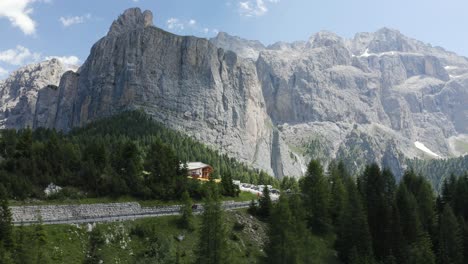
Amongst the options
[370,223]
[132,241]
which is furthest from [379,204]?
[132,241]

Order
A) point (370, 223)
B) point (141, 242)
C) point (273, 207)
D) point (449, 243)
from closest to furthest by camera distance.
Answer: point (141, 242)
point (273, 207)
point (449, 243)
point (370, 223)

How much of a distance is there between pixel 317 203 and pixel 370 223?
9929 millimetres

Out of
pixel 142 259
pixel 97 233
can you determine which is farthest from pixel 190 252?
pixel 97 233

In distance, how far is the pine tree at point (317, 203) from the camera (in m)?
83.9

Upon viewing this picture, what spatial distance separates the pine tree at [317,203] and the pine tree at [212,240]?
32.5m

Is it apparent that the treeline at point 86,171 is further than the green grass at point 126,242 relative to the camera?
Yes

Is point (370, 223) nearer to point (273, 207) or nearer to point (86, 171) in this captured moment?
point (273, 207)

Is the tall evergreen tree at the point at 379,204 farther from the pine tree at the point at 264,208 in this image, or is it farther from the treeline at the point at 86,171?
the treeline at the point at 86,171

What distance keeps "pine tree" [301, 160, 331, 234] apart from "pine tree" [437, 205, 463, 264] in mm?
18031

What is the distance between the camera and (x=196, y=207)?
74.9 meters

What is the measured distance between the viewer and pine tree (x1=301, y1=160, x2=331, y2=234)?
275 feet

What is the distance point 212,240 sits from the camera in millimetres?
54219

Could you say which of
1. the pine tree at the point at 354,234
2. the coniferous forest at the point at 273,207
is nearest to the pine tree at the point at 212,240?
the coniferous forest at the point at 273,207

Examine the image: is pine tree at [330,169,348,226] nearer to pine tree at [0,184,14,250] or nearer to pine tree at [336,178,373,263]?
pine tree at [336,178,373,263]
